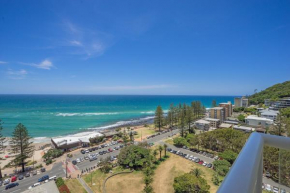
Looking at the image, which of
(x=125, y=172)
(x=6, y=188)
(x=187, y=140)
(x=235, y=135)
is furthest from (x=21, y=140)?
(x=235, y=135)

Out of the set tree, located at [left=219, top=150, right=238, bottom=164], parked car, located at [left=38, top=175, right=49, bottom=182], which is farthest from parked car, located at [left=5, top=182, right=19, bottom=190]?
tree, located at [left=219, top=150, right=238, bottom=164]

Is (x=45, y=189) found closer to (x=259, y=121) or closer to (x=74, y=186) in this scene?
(x=74, y=186)

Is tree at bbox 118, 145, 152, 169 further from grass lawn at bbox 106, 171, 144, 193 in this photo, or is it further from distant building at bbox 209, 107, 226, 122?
distant building at bbox 209, 107, 226, 122

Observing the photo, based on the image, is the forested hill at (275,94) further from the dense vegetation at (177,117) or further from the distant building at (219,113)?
the dense vegetation at (177,117)

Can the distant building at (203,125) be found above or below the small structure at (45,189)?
above

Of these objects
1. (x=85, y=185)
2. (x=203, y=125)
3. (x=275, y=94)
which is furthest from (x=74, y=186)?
(x=275, y=94)

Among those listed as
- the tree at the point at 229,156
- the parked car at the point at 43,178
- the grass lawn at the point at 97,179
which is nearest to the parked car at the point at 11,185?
the parked car at the point at 43,178

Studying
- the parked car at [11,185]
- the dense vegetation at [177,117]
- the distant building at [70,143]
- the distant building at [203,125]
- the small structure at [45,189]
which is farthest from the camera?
the distant building at [203,125]
